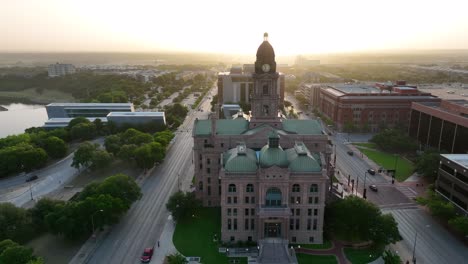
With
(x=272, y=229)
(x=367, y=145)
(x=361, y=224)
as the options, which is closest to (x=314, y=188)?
(x=361, y=224)

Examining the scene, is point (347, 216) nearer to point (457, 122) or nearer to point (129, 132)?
point (457, 122)

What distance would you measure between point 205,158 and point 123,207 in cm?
2193

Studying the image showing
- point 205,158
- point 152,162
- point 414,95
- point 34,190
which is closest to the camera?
point 205,158

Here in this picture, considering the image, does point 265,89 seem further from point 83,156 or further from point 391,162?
point 83,156

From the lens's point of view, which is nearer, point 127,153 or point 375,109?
point 127,153

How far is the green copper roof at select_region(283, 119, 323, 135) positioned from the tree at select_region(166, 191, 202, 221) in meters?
29.4

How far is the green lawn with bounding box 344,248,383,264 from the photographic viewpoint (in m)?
63.6

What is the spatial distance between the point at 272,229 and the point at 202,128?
1266 inches

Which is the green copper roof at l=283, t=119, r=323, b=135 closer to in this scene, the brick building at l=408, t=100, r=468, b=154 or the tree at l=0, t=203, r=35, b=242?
the brick building at l=408, t=100, r=468, b=154

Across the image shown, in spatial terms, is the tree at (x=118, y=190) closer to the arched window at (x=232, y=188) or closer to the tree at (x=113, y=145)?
the arched window at (x=232, y=188)

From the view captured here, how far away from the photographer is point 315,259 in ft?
211

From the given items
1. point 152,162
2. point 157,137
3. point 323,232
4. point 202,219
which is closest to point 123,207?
point 202,219

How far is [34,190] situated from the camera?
3725 inches

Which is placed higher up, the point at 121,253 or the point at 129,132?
the point at 129,132
